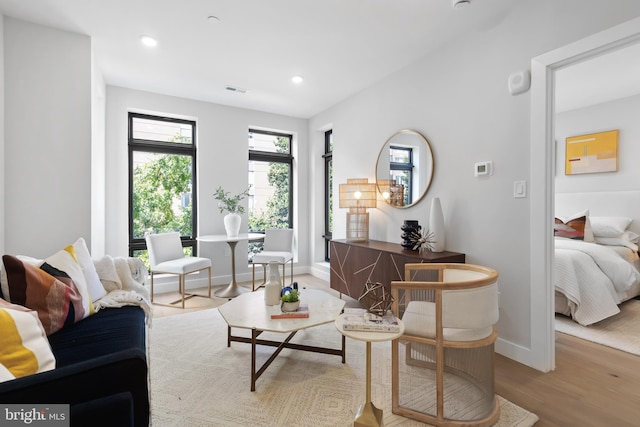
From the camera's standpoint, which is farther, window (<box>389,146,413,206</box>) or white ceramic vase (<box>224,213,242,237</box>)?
white ceramic vase (<box>224,213,242,237</box>)

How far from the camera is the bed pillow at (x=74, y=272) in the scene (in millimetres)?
1892

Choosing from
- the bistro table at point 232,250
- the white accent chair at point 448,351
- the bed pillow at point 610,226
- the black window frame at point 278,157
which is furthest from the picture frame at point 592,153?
the bistro table at point 232,250

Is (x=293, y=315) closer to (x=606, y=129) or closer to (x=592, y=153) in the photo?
(x=592, y=153)

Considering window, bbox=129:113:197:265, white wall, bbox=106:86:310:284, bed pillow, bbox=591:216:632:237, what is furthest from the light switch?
window, bbox=129:113:197:265

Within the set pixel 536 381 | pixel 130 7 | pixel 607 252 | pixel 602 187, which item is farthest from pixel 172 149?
pixel 602 187

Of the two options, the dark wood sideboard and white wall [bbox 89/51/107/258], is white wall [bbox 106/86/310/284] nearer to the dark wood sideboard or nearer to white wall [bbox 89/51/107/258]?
white wall [bbox 89/51/107/258]

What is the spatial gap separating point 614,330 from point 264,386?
3094mm

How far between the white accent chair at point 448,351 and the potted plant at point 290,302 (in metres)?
0.70

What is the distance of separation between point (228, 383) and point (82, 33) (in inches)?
123

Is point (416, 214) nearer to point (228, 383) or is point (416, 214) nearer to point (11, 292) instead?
point (228, 383)

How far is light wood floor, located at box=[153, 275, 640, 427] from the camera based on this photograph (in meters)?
1.67

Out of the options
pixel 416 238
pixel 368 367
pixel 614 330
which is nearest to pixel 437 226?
pixel 416 238

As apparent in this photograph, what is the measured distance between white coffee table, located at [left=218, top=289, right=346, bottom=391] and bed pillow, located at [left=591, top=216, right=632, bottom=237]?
370 cm

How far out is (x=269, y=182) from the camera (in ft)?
16.6
